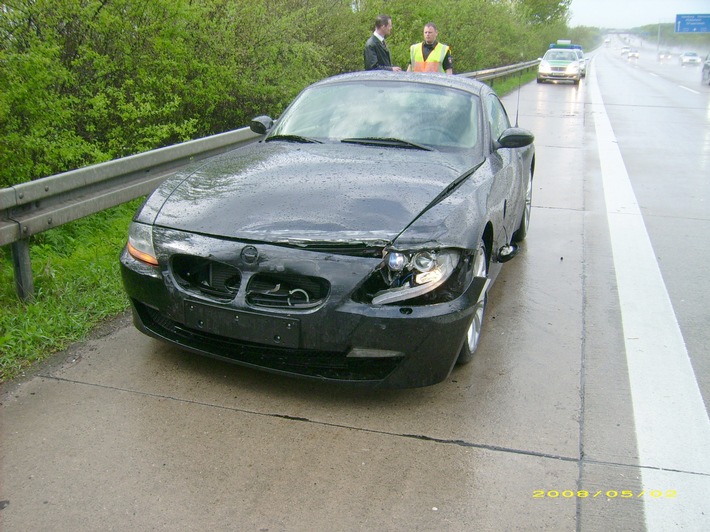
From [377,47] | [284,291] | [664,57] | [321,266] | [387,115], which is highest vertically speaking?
[377,47]

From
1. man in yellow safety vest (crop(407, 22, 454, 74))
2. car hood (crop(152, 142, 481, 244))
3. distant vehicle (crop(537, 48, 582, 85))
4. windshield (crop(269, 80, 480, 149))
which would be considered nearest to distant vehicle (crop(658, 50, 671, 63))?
distant vehicle (crop(537, 48, 582, 85))

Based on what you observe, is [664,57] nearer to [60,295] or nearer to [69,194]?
[69,194]

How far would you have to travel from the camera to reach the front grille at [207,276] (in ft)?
12.5

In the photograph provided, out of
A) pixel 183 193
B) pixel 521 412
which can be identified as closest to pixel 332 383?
pixel 521 412

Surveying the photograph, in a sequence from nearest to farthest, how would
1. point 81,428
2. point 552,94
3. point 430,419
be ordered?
point 81,428 → point 430,419 → point 552,94

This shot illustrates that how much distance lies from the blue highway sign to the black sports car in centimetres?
10006

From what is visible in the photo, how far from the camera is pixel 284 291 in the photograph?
372 cm

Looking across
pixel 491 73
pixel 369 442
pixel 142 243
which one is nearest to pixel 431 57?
pixel 142 243

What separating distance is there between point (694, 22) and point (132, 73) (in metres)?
97.7

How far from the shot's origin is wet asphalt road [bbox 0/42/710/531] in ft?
9.82

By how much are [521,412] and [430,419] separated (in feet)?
1.52

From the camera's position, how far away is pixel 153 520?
288 cm

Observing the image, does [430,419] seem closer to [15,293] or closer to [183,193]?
[183,193]

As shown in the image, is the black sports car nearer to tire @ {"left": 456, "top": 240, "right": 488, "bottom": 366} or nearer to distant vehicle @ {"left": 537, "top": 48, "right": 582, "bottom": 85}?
tire @ {"left": 456, "top": 240, "right": 488, "bottom": 366}
